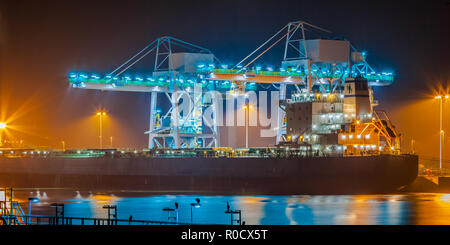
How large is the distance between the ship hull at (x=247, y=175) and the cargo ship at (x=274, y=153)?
A: 0.08 metres

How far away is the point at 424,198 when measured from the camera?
46438 millimetres

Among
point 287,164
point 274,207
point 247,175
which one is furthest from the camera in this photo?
point 247,175

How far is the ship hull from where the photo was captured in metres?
48.8

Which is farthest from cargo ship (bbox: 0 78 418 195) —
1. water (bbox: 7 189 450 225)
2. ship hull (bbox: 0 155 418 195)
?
water (bbox: 7 189 450 225)

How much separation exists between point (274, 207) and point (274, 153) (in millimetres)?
12875

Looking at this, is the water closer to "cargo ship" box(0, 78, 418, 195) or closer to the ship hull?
the ship hull

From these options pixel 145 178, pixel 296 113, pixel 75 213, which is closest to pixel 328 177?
pixel 296 113

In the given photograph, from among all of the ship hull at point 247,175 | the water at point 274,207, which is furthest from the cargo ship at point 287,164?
the water at point 274,207

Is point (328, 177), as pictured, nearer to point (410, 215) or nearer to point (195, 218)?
point (410, 215)

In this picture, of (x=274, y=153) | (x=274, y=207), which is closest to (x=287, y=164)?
(x=274, y=153)

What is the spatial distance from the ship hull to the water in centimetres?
208

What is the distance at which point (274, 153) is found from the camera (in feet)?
172

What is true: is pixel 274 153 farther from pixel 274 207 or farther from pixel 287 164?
pixel 274 207

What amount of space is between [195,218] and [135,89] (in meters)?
29.9
